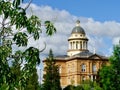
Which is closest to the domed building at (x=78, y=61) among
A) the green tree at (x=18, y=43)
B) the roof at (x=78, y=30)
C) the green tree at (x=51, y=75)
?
the roof at (x=78, y=30)

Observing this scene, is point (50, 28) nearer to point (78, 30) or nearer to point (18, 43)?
point (18, 43)

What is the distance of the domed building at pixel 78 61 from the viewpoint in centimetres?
12738

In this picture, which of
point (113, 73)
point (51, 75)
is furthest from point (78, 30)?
point (113, 73)

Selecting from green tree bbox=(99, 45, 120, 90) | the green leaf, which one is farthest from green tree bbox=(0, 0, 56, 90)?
green tree bbox=(99, 45, 120, 90)

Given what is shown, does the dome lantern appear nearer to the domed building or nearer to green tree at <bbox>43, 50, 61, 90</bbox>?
the domed building

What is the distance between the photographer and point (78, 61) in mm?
127438

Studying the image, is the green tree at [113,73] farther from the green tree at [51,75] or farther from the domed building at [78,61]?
the domed building at [78,61]

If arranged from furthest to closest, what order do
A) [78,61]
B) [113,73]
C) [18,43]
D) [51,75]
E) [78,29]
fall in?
[78,29] → [78,61] → [51,75] → [113,73] → [18,43]

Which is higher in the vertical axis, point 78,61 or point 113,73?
point 78,61

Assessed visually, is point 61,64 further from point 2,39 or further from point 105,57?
point 2,39

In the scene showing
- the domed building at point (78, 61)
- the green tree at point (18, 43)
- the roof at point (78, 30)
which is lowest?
the green tree at point (18, 43)

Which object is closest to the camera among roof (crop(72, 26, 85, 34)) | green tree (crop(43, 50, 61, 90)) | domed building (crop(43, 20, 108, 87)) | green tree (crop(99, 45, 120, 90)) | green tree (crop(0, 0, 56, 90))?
green tree (crop(0, 0, 56, 90))

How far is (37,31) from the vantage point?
33.9 feet

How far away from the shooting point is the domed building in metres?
127
